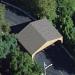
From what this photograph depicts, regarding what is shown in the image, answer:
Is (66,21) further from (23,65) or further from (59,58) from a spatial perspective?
(23,65)

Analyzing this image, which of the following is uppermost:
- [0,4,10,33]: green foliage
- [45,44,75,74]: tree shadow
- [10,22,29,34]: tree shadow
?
[0,4,10,33]: green foliage

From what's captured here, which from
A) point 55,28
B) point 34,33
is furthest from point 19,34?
point 55,28

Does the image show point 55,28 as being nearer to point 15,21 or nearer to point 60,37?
point 60,37

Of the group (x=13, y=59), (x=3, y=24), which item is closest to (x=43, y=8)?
(x=3, y=24)

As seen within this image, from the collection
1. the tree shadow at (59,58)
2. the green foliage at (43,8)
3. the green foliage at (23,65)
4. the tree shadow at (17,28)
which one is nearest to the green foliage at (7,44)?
the green foliage at (23,65)

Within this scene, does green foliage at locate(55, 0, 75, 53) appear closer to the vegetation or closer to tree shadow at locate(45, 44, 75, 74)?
tree shadow at locate(45, 44, 75, 74)

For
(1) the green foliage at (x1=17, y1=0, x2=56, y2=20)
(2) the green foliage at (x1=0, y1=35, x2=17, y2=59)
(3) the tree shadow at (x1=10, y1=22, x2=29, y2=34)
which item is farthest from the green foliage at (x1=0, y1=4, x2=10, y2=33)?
(1) the green foliage at (x1=17, y1=0, x2=56, y2=20)

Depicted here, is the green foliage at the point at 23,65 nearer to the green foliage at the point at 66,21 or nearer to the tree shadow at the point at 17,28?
the tree shadow at the point at 17,28
